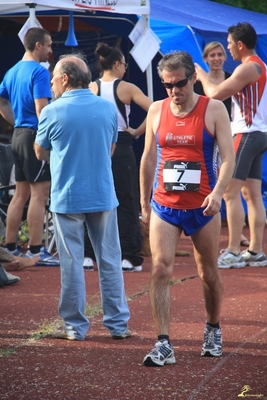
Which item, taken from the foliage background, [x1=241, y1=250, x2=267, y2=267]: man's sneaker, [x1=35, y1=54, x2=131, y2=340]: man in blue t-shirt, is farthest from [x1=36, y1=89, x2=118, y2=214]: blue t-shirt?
the foliage background

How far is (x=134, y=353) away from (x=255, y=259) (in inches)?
151

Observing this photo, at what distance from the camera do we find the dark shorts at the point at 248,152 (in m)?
8.75

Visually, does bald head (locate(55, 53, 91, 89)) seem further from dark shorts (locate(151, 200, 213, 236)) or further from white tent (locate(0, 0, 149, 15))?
white tent (locate(0, 0, 149, 15))

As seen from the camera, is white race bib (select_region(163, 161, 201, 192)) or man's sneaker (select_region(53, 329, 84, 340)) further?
man's sneaker (select_region(53, 329, 84, 340))

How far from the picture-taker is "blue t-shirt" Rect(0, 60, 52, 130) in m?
8.77

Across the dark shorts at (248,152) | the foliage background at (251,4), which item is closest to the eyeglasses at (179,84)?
the dark shorts at (248,152)

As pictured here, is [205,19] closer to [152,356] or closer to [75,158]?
[75,158]

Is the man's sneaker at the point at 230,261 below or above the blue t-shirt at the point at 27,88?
below

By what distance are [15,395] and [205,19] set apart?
9232mm

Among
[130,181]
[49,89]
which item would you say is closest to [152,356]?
[130,181]

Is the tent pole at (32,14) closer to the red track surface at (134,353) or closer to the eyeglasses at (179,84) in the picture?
the red track surface at (134,353)

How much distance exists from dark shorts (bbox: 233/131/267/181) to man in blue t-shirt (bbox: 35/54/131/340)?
3016 millimetres

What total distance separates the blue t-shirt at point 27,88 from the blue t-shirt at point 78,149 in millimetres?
2947

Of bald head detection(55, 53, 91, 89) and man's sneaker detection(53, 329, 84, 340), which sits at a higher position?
bald head detection(55, 53, 91, 89)
